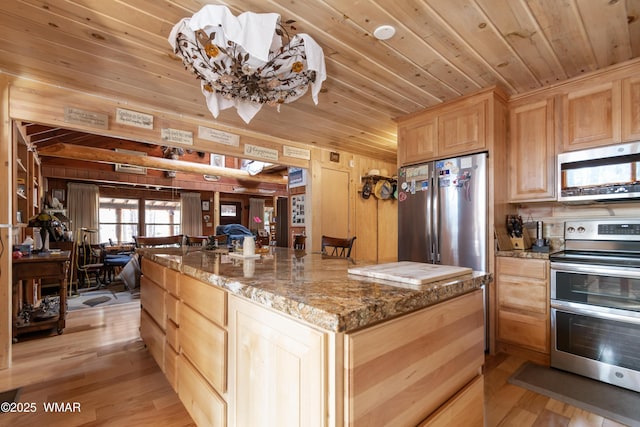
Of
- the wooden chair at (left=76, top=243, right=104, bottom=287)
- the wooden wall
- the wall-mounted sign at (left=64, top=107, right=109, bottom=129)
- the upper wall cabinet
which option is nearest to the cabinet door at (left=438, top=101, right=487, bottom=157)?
the upper wall cabinet

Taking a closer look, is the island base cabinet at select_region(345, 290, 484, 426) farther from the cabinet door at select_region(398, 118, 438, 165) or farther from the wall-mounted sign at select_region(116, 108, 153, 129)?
the wall-mounted sign at select_region(116, 108, 153, 129)

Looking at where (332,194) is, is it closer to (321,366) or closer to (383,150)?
(383,150)

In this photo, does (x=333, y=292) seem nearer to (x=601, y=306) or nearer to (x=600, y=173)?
(x=601, y=306)

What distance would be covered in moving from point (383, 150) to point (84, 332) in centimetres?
439

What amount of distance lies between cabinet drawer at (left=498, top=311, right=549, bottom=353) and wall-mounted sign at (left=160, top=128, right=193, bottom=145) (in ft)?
11.3

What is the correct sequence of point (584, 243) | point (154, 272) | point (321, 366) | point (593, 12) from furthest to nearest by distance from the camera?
point (584, 243)
point (154, 272)
point (593, 12)
point (321, 366)

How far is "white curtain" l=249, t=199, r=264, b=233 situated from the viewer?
10.7 m

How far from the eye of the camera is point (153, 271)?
6.91 ft

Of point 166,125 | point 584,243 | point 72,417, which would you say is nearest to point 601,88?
point 584,243

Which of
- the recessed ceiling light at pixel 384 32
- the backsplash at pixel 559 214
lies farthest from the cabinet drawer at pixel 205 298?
the backsplash at pixel 559 214

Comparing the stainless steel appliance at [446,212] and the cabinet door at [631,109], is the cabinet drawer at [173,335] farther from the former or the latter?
the cabinet door at [631,109]

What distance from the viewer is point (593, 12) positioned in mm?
1655

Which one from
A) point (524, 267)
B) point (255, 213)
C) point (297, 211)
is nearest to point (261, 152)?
point (297, 211)

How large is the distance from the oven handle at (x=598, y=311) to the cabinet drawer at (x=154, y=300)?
110 inches
